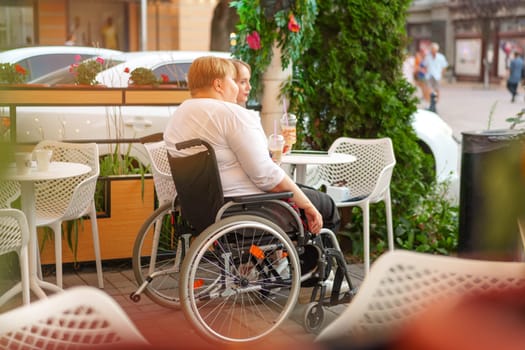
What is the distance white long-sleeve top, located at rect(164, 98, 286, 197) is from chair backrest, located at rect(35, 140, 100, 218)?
82cm

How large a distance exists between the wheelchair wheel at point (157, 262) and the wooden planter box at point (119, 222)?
0.88 ft

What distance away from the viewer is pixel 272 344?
0.66m

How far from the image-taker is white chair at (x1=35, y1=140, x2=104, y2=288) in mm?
4156

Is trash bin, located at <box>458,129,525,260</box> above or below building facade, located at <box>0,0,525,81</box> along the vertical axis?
below

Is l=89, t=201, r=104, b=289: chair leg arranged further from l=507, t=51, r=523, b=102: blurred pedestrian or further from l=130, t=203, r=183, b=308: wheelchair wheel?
l=507, t=51, r=523, b=102: blurred pedestrian

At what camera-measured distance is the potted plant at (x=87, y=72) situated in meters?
5.36

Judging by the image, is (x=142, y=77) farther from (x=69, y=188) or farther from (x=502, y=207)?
(x=502, y=207)

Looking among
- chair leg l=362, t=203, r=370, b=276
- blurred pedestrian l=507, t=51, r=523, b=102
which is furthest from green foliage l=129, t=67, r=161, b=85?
blurred pedestrian l=507, t=51, r=523, b=102

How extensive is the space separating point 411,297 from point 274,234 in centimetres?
214

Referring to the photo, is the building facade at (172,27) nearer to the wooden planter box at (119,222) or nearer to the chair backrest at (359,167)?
the chair backrest at (359,167)

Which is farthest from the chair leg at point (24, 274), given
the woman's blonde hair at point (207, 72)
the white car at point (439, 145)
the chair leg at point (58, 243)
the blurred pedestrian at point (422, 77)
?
the blurred pedestrian at point (422, 77)

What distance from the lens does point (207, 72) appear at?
3.77 metres

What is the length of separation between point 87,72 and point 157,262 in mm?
1590

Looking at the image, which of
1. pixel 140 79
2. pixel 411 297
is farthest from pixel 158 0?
pixel 411 297
